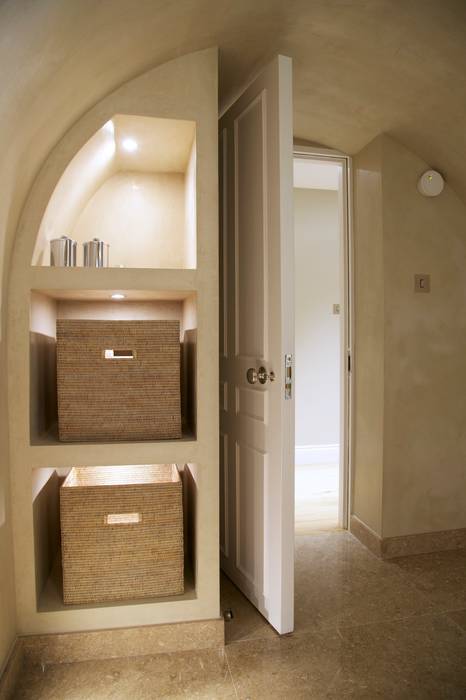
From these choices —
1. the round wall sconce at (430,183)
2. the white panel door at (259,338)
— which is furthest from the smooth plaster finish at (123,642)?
the round wall sconce at (430,183)

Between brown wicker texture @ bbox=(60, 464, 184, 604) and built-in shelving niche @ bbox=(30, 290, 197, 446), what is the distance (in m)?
0.22

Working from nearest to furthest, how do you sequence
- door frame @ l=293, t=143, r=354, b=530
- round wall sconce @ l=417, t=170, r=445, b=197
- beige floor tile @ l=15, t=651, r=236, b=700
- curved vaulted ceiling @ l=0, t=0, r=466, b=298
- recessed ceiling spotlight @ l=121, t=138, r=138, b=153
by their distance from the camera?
curved vaulted ceiling @ l=0, t=0, r=466, b=298, beige floor tile @ l=15, t=651, r=236, b=700, recessed ceiling spotlight @ l=121, t=138, r=138, b=153, round wall sconce @ l=417, t=170, r=445, b=197, door frame @ l=293, t=143, r=354, b=530

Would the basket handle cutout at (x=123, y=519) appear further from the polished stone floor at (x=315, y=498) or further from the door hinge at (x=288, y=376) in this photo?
the polished stone floor at (x=315, y=498)

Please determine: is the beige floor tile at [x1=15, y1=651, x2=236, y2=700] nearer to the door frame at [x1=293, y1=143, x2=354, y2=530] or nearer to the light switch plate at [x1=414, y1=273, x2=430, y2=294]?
the door frame at [x1=293, y1=143, x2=354, y2=530]

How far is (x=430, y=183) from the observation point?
2627 mm

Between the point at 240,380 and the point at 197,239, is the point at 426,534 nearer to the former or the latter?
the point at 240,380

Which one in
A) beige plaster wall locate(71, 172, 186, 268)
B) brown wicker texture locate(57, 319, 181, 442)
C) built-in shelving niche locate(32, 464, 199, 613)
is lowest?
built-in shelving niche locate(32, 464, 199, 613)

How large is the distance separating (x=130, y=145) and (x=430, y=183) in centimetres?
149

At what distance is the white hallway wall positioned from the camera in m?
4.58

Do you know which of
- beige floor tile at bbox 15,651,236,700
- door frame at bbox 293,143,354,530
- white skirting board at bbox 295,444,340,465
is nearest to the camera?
beige floor tile at bbox 15,651,236,700

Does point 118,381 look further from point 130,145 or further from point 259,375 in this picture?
point 130,145

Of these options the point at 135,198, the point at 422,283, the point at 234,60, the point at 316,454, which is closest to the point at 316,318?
the point at 316,454

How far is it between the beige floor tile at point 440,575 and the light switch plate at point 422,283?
1343 mm

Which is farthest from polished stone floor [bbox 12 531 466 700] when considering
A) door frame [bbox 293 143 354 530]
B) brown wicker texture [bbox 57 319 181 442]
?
brown wicker texture [bbox 57 319 181 442]
